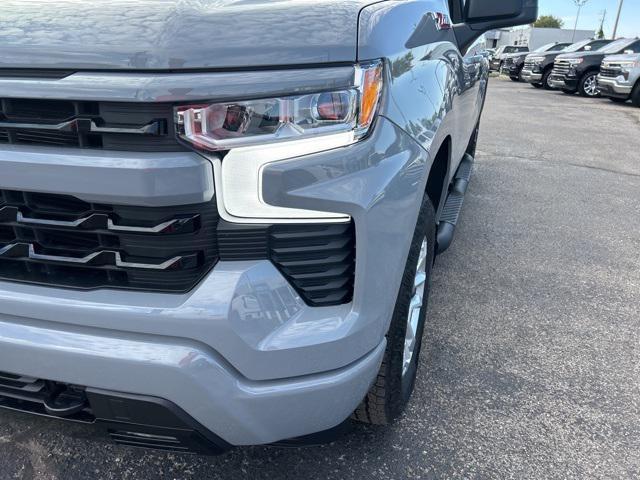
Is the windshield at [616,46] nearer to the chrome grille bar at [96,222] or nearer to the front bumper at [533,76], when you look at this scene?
the front bumper at [533,76]

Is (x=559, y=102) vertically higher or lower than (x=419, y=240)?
lower

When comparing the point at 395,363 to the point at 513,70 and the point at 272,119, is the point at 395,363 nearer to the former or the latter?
the point at 272,119

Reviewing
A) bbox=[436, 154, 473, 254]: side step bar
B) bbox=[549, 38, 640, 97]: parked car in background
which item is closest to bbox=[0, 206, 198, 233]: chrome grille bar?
bbox=[436, 154, 473, 254]: side step bar

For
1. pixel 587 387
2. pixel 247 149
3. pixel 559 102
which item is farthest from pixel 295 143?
pixel 559 102

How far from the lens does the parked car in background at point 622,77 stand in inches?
537

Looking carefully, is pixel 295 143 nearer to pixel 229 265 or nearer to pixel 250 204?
pixel 250 204

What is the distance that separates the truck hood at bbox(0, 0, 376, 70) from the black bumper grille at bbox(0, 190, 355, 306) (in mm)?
345

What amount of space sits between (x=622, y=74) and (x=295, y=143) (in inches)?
601

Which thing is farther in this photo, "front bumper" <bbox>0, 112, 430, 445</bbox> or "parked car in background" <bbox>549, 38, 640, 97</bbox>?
"parked car in background" <bbox>549, 38, 640, 97</bbox>

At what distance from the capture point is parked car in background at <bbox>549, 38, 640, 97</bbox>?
16.8 meters

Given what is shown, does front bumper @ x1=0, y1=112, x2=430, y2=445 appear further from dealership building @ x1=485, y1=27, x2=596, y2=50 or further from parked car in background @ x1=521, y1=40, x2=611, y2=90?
dealership building @ x1=485, y1=27, x2=596, y2=50

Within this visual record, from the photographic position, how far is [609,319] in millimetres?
3105

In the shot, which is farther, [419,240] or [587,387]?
[587,387]

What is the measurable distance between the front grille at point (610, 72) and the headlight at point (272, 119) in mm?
15176
